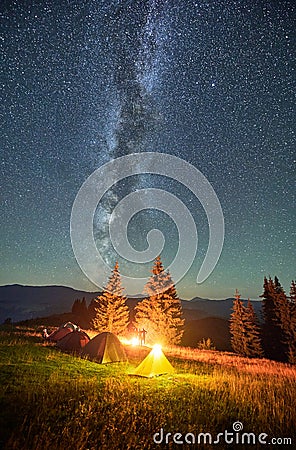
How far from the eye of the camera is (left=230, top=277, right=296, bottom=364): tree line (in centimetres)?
3615

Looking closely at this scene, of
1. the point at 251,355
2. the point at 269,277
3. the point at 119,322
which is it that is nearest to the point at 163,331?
the point at 119,322

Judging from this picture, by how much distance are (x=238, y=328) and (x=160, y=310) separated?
14546mm

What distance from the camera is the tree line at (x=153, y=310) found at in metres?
31.8

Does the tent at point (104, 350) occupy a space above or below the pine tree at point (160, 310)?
below

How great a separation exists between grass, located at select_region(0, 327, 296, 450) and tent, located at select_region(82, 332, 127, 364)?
2.76 metres

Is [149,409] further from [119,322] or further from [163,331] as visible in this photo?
[119,322]

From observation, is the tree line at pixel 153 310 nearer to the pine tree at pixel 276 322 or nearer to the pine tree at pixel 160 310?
the pine tree at pixel 160 310

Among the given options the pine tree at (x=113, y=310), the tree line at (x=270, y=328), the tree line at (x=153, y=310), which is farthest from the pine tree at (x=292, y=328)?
the pine tree at (x=113, y=310)

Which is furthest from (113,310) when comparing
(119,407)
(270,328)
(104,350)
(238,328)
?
(119,407)

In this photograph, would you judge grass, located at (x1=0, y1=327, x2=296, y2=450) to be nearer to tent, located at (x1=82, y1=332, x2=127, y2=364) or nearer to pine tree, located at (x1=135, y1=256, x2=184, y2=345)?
tent, located at (x1=82, y1=332, x2=127, y2=364)

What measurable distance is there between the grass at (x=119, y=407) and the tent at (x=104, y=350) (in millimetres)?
2763

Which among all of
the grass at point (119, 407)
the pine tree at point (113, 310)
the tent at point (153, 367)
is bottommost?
the grass at point (119, 407)

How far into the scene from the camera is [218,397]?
841cm

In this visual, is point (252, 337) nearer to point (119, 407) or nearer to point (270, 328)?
point (270, 328)
